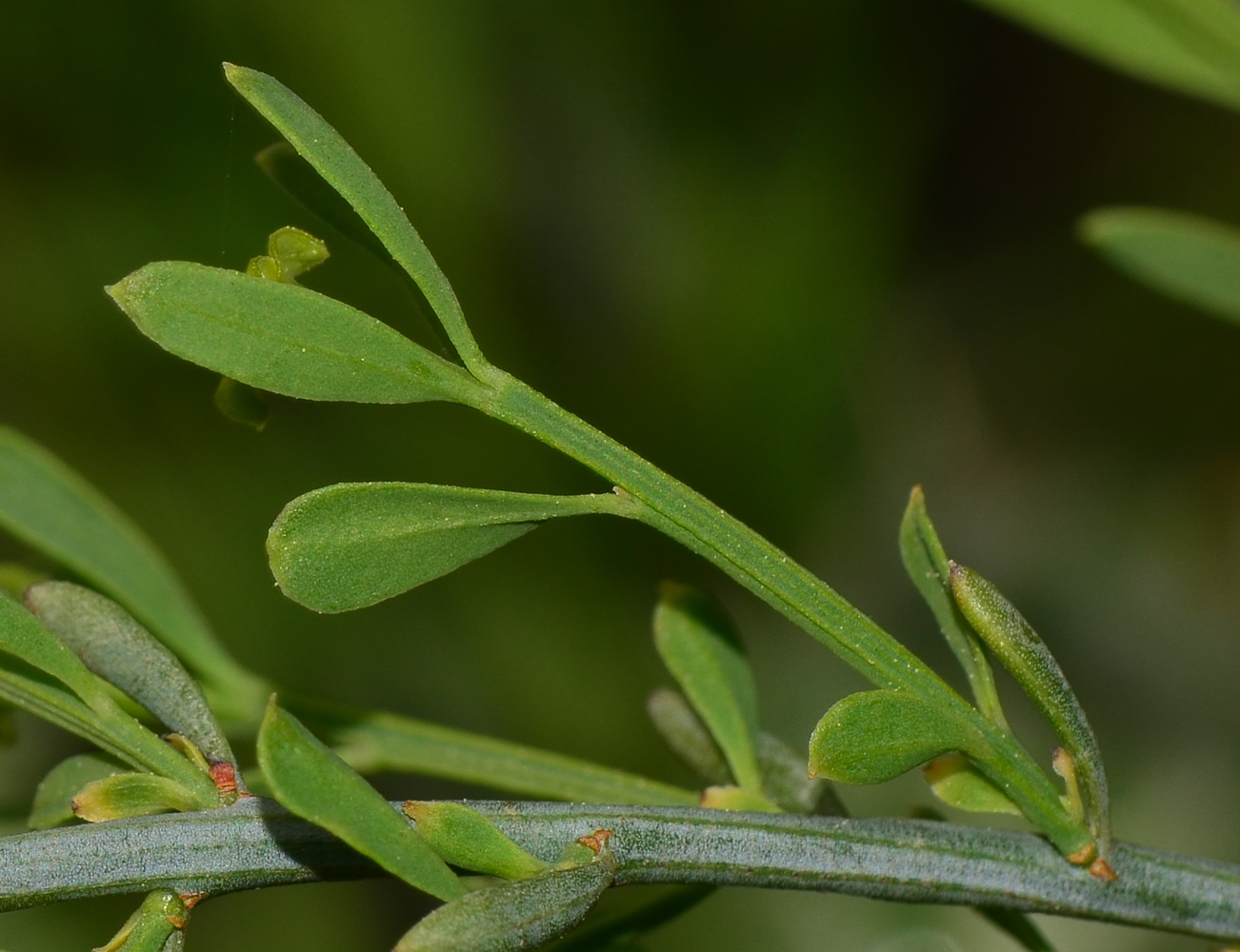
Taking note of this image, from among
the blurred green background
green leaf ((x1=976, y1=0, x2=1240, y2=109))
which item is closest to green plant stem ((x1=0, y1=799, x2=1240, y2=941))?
green leaf ((x1=976, y1=0, x2=1240, y2=109))

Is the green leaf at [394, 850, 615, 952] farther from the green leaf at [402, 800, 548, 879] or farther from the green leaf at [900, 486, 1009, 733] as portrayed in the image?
the green leaf at [900, 486, 1009, 733]

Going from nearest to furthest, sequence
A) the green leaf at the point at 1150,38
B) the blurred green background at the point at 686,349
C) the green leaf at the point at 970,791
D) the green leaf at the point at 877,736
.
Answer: the green leaf at the point at 877,736
the green leaf at the point at 970,791
the green leaf at the point at 1150,38
the blurred green background at the point at 686,349

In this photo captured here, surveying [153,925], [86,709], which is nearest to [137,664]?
[86,709]

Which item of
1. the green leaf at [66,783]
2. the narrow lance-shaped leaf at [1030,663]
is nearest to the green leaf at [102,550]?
the green leaf at [66,783]

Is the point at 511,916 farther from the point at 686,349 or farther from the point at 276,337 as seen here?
the point at 686,349

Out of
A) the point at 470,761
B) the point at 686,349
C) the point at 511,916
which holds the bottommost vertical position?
the point at 511,916

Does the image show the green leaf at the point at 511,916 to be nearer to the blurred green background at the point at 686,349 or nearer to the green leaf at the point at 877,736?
the green leaf at the point at 877,736
